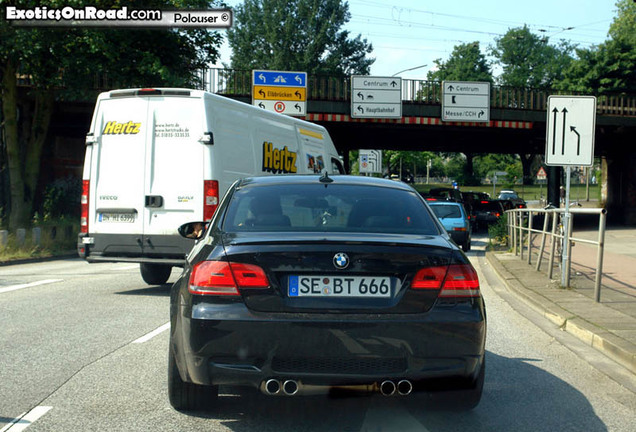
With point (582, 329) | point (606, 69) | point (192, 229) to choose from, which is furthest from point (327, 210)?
point (606, 69)

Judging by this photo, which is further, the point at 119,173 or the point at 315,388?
the point at 119,173

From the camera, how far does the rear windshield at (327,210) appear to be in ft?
16.2

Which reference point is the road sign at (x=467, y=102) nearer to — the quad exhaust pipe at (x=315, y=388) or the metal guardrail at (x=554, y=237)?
the metal guardrail at (x=554, y=237)

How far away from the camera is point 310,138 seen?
53.5ft

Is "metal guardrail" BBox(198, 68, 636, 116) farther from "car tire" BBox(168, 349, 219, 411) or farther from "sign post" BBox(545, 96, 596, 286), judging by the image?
"car tire" BBox(168, 349, 219, 411)

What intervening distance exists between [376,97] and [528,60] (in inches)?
2577

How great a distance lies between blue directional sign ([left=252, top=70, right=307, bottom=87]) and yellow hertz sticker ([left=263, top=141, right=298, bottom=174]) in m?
11.9

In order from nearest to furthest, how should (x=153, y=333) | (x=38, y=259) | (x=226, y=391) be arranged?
(x=226, y=391) < (x=153, y=333) < (x=38, y=259)

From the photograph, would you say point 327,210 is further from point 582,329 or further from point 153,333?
point 582,329

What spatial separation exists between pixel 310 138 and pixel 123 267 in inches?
194

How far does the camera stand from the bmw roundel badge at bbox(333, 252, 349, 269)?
14.0 ft

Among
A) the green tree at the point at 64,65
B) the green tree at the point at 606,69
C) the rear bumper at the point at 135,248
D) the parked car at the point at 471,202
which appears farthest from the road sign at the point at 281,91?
the green tree at the point at 606,69

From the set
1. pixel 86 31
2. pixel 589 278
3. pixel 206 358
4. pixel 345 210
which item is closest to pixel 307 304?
pixel 206 358

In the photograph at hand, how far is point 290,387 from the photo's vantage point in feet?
13.8
